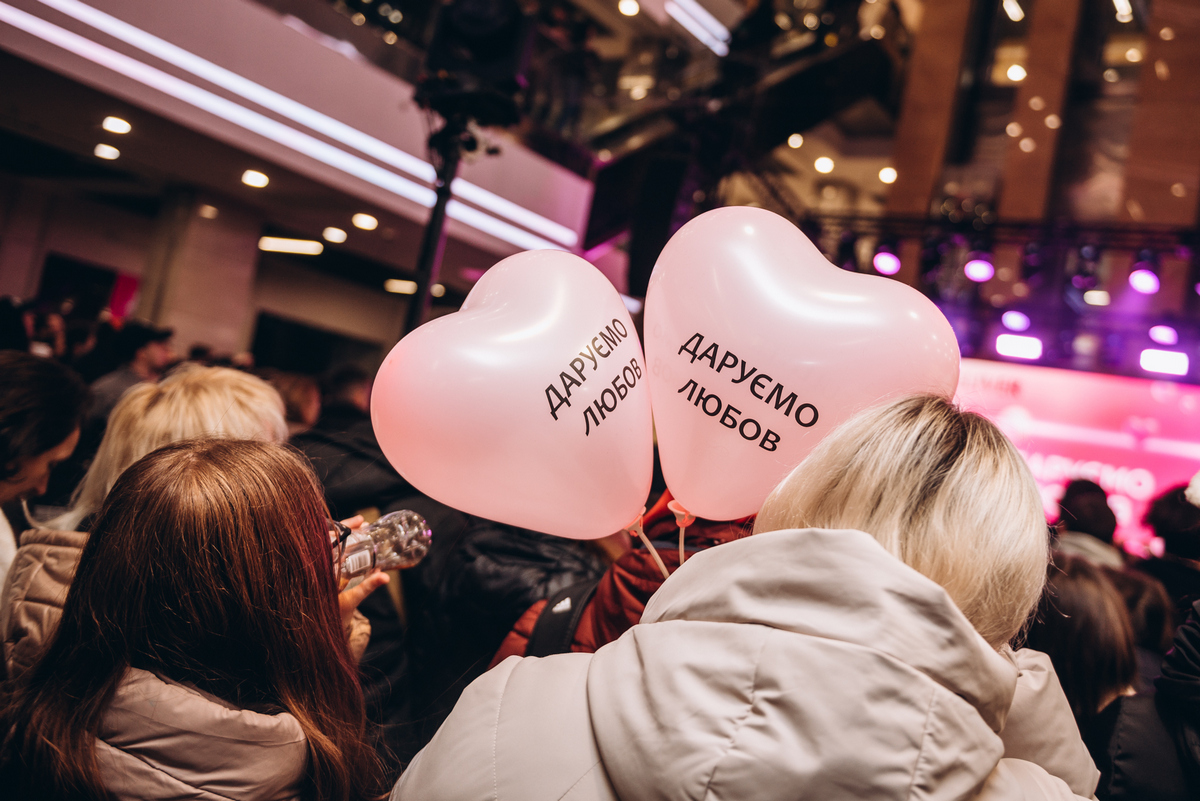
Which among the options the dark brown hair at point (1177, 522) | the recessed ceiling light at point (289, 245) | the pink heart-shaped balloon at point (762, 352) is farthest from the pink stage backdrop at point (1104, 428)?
the recessed ceiling light at point (289, 245)

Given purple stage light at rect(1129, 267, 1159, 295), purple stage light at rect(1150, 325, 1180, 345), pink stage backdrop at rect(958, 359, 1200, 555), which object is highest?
purple stage light at rect(1129, 267, 1159, 295)

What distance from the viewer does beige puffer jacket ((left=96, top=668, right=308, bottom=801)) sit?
2.69 feet

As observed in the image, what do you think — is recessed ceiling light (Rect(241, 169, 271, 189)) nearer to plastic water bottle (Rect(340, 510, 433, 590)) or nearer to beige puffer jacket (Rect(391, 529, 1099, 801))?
plastic water bottle (Rect(340, 510, 433, 590))

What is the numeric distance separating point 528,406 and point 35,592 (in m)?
0.78

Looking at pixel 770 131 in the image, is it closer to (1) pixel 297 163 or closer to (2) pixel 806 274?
(1) pixel 297 163

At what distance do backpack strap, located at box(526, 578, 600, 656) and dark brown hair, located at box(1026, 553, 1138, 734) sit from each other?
875mm

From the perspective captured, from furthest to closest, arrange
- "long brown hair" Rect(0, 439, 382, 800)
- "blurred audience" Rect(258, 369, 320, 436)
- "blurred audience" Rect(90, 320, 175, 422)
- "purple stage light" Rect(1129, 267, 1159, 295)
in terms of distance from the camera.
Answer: "purple stage light" Rect(1129, 267, 1159, 295) < "blurred audience" Rect(90, 320, 175, 422) < "blurred audience" Rect(258, 369, 320, 436) < "long brown hair" Rect(0, 439, 382, 800)

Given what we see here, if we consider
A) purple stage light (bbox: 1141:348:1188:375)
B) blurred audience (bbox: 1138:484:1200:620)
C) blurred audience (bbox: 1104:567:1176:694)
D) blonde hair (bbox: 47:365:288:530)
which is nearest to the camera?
blonde hair (bbox: 47:365:288:530)

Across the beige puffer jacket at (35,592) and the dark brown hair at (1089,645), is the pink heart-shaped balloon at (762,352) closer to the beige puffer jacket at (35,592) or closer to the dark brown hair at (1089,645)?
the dark brown hair at (1089,645)

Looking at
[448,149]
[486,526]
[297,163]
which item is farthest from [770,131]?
[486,526]

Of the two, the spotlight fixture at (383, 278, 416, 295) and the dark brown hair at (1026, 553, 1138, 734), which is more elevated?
the spotlight fixture at (383, 278, 416, 295)

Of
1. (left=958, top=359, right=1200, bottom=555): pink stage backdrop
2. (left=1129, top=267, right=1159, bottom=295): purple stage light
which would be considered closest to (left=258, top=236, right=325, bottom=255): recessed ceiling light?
(left=958, top=359, right=1200, bottom=555): pink stage backdrop

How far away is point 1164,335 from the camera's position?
5922 millimetres

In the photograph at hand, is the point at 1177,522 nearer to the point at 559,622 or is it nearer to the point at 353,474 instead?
the point at 559,622
